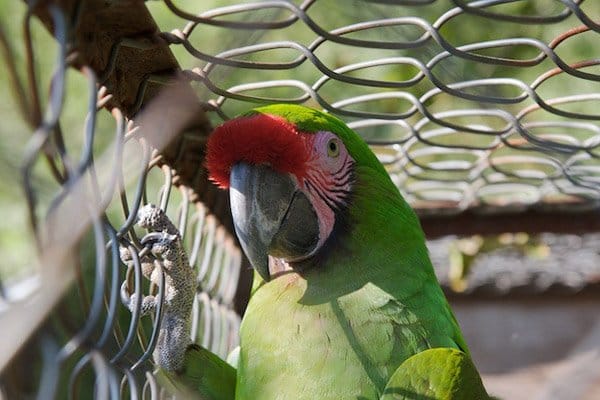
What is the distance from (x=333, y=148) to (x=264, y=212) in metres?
0.19

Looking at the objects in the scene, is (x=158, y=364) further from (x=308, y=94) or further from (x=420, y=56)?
(x=420, y=56)

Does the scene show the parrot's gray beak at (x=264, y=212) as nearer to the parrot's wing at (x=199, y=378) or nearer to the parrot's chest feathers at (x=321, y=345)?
the parrot's chest feathers at (x=321, y=345)

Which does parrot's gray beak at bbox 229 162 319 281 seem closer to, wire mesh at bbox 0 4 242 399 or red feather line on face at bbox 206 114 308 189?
red feather line on face at bbox 206 114 308 189

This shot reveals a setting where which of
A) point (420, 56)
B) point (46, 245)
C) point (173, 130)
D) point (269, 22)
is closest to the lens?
point (46, 245)

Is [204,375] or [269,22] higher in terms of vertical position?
[269,22]

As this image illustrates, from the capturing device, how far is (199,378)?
120 cm

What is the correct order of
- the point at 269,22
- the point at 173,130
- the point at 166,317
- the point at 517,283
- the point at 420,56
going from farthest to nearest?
the point at 517,283
the point at 420,56
the point at 166,317
the point at 173,130
the point at 269,22

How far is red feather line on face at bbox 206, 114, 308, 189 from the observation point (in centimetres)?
108

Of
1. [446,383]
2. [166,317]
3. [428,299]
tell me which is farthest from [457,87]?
[166,317]

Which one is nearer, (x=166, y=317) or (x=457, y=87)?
(x=166, y=317)

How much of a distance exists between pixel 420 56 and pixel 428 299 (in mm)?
402

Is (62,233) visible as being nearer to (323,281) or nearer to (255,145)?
(255,145)

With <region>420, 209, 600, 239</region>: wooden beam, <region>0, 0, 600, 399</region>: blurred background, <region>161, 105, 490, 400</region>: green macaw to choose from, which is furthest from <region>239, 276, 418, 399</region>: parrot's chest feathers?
<region>420, 209, 600, 239</region>: wooden beam

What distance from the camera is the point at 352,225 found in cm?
121
